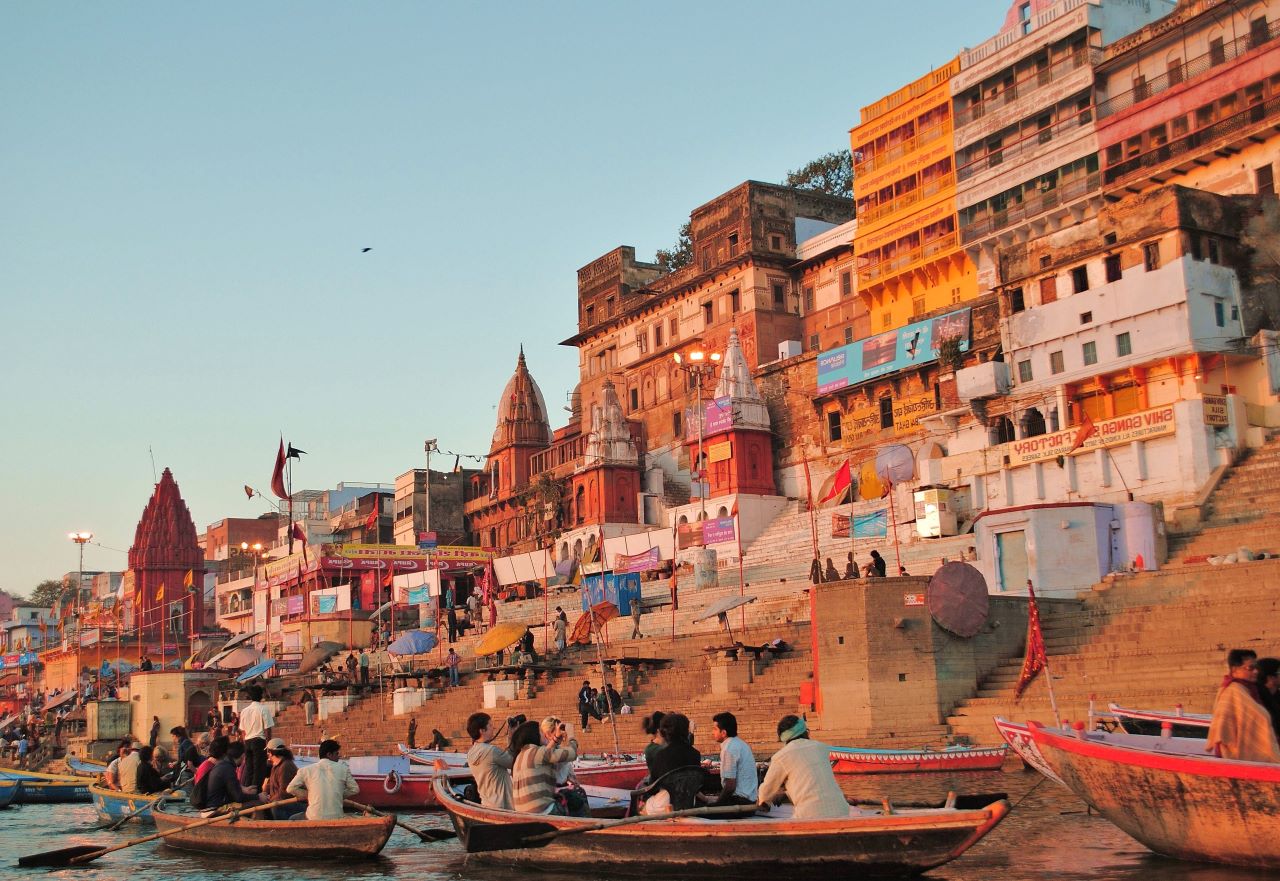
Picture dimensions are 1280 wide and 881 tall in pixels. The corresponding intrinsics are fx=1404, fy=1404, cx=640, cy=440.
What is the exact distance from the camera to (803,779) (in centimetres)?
1023

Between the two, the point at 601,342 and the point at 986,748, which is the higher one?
the point at 601,342

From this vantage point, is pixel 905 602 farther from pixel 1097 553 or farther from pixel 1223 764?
pixel 1223 764

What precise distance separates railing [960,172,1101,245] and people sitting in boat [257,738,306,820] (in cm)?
2922

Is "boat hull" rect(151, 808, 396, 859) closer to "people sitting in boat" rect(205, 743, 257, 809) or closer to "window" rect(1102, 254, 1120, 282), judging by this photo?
"people sitting in boat" rect(205, 743, 257, 809)

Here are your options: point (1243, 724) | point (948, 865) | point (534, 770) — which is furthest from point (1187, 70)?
point (534, 770)

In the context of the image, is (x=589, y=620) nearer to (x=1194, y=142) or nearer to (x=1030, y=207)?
(x=1030, y=207)

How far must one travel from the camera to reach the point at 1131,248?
105ft

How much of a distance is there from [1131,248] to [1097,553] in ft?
29.7

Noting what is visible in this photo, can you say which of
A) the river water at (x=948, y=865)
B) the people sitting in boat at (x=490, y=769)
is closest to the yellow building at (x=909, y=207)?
the river water at (x=948, y=865)

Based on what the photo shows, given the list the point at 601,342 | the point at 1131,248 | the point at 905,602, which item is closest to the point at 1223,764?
the point at 905,602

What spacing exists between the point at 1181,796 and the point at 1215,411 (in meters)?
21.8

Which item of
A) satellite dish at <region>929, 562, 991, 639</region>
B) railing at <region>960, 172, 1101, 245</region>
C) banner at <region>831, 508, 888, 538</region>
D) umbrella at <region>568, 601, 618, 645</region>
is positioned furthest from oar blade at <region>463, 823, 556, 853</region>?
railing at <region>960, 172, 1101, 245</region>

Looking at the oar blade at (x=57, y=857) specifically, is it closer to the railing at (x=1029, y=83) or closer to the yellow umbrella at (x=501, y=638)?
the yellow umbrella at (x=501, y=638)

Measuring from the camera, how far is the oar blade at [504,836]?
12.0 m
